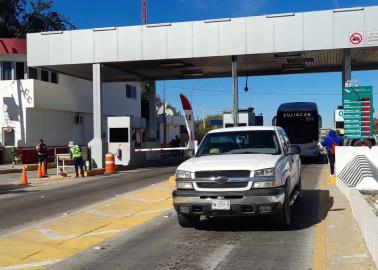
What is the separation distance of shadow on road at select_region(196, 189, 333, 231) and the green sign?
9.83m

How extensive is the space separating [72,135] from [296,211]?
96.5 ft

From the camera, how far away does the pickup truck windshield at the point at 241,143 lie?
10.4 meters

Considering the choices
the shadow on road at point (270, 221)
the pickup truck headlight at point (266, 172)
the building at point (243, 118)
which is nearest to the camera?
the pickup truck headlight at point (266, 172)

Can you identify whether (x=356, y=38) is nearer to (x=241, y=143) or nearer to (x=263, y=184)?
(x=241, y=143)

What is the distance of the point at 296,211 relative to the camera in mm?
11758

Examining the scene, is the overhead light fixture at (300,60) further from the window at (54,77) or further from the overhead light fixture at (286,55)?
the window at (54,77)

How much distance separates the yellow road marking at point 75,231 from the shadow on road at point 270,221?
1535 mm

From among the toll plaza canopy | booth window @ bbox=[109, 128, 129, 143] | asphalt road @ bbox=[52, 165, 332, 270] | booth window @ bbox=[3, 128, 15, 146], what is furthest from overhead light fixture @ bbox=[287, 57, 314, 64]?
asphalt road @ bbox=[52, 165, 332, 270]

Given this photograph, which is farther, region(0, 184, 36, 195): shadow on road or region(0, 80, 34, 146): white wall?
region(0, 80, 34, 146): white wall

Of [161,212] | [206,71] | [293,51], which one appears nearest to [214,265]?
[161,212]

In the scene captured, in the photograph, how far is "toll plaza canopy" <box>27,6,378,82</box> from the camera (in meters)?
24.7

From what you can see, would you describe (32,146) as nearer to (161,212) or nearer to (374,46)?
(374,46)

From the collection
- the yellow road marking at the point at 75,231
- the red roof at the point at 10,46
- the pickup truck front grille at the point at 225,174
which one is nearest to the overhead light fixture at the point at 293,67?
the red roof at the point at 10,46

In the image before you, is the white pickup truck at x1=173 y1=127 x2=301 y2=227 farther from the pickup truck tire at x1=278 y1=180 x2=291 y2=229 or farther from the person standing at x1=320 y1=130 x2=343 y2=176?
the person standing at x1=320 y1=130 x2=343 y2=176
